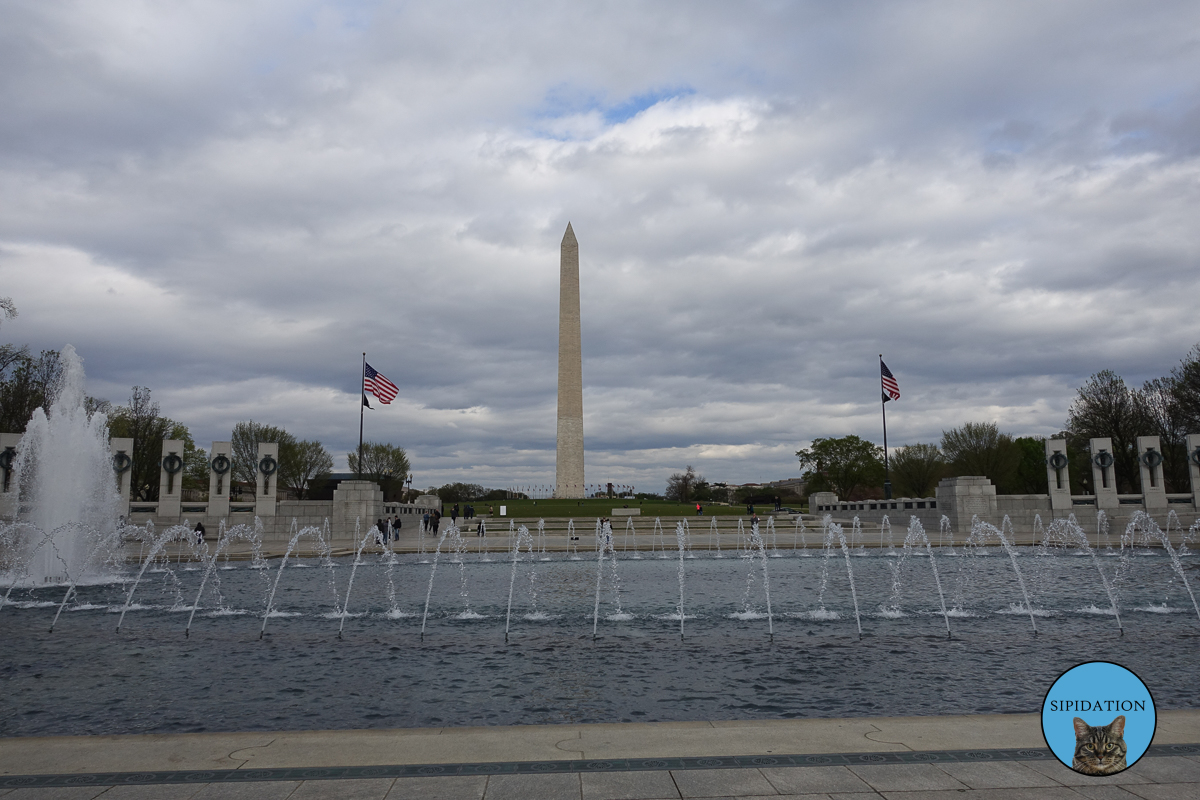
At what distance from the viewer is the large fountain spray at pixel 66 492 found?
1947 cm

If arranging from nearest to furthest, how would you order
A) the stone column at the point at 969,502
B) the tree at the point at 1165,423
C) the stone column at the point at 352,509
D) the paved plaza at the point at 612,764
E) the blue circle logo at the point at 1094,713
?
the blue circle logo at the point at 1094,713
the paved plaza at the point at 612,764
the stone column at the point at 352,509
the stone column at the point at 969,502
the tree at the point at 1165,423

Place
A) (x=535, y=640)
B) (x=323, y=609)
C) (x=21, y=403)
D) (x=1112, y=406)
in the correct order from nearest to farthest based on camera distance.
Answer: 1. (x=535, y=640)
2. (x=323, y=609)
3. (x=21, y=403)
4. (x=1112, y=406)

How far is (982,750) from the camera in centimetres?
501

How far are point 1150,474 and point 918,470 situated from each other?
29.8 metres

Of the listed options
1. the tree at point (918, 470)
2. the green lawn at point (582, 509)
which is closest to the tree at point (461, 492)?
the green lawn at point (582, 509)

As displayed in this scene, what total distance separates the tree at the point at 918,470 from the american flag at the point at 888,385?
26346 millimetres

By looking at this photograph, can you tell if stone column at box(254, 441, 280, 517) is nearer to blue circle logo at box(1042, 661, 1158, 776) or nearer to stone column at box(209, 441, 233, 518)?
stone column at box(209, 441, 233, 518)

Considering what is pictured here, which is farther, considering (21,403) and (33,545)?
(21,403)

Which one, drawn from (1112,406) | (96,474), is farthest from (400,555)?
(1112,406)

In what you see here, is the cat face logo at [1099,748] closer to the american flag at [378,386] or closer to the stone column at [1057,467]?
the american flag at [378,386]

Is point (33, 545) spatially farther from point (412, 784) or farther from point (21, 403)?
point (21, 403)

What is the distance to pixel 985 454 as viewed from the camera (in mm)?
57969

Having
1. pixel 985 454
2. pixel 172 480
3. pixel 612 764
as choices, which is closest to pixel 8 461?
pixel 172 480

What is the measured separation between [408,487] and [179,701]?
2879 inches
